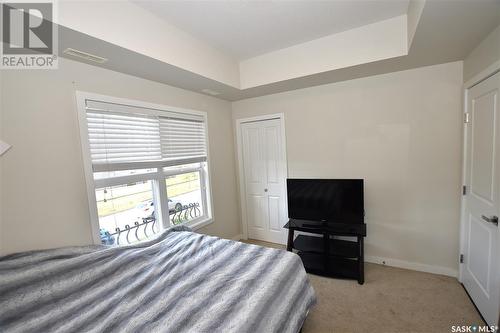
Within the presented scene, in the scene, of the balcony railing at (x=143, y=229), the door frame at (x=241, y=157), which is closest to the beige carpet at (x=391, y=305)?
the door frame at (x=241, y=157)

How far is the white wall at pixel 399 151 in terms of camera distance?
242 cm

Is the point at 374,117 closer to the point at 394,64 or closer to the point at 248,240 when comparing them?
the point at 394,64

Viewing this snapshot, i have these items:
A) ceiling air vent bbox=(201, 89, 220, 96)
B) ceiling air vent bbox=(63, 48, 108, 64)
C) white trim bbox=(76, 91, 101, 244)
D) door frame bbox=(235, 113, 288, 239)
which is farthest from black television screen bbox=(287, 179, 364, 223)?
ceiling air vent bbox=(63, 48, 108, 64)

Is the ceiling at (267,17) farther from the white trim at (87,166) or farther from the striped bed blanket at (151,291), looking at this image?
the striped bed blanket at (151,291)

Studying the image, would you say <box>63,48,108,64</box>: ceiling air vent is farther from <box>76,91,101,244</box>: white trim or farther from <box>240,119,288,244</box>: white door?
<box>240,119,288,244</box>: white door

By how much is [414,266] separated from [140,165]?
3.39 metres

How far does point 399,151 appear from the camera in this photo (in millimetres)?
2623

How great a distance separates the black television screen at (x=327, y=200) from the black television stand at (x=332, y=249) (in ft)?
0.27

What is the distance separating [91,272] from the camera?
5.08 ft

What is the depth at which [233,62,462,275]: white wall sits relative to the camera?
7.95 ft

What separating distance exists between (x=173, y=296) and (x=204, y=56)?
228cm

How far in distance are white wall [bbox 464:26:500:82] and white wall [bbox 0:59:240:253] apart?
10.3ft

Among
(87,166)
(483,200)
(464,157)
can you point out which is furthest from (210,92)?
(483,200)

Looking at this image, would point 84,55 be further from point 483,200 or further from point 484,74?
point 483,200
